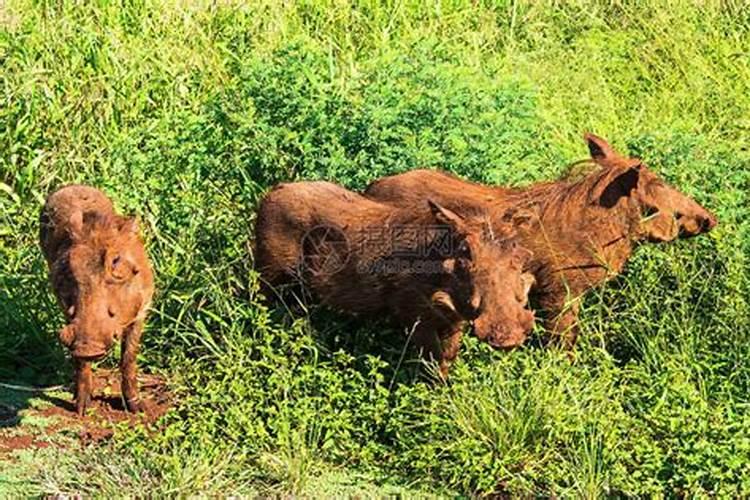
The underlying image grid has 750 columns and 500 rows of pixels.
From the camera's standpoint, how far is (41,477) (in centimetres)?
553

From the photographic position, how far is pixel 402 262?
612 centimetres

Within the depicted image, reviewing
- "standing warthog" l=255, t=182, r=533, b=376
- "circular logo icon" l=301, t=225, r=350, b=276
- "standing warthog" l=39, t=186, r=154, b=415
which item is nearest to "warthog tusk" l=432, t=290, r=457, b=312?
"standing warthog" l=255, t=182, r=533, b=376

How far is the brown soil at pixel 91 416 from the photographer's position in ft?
19.6

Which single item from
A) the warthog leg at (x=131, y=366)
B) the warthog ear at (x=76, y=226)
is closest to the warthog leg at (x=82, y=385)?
the warthog leg at (x=131, y=366)

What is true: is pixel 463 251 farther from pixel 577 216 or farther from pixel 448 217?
pixel 577 216

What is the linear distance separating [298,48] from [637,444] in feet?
10.1

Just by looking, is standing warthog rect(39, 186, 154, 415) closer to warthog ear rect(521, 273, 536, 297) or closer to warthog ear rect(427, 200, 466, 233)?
warthog ear rect(427, 200, 466, 233)

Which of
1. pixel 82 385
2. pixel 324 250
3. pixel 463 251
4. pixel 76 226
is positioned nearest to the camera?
pixel 463 251

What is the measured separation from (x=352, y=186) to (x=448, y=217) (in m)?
1.27

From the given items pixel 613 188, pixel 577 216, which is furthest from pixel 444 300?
pixel 613 188

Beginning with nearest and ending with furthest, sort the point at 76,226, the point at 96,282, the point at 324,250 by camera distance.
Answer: the point at 96,282, the point at 76,226, the point at 324,250

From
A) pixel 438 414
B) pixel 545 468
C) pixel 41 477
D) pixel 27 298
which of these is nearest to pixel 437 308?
pixel 438 414

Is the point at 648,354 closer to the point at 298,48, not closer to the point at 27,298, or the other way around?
the point at 298,48

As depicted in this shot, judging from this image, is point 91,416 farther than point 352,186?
No
